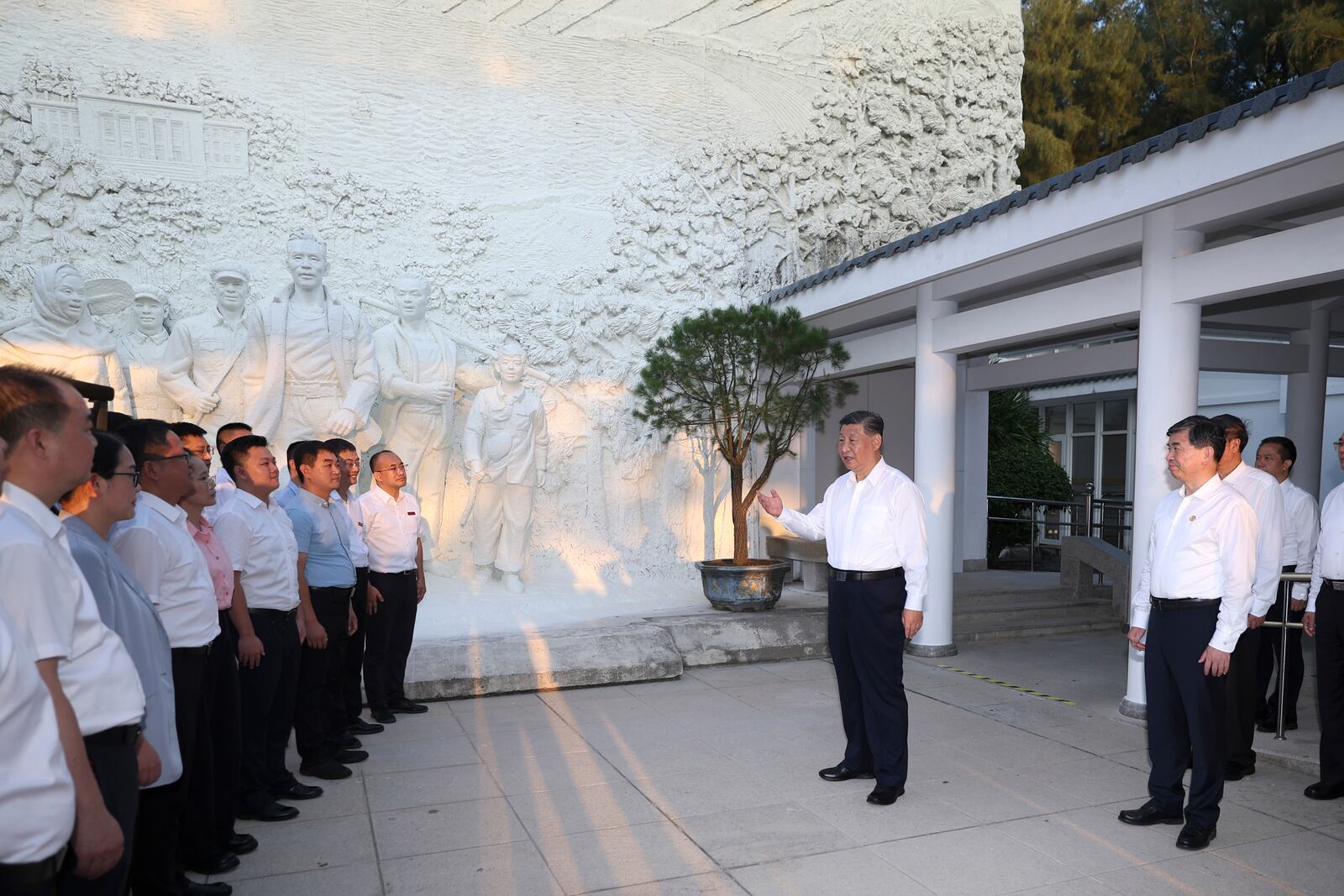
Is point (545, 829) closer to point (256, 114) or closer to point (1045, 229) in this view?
point (1045, 229)

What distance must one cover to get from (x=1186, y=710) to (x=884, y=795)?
3.96ft

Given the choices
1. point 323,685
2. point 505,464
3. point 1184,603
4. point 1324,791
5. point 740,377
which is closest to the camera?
point 1184,603

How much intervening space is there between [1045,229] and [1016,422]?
10.8m

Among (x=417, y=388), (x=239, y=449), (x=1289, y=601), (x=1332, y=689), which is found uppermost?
(x=417, y=388)

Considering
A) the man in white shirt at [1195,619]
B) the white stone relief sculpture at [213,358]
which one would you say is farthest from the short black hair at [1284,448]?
the white stone relief sculpture at [213,358]

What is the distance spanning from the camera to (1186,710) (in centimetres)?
335

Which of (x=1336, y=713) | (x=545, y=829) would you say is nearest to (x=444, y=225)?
(x=545, y=829)

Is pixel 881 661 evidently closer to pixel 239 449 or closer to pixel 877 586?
pixel 877 586

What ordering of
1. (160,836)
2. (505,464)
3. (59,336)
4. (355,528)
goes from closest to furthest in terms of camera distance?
(160,836) → (355,528) → (59,336) → (505,464)

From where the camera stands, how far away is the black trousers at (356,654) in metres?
4.70

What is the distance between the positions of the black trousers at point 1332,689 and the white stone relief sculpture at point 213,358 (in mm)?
7387

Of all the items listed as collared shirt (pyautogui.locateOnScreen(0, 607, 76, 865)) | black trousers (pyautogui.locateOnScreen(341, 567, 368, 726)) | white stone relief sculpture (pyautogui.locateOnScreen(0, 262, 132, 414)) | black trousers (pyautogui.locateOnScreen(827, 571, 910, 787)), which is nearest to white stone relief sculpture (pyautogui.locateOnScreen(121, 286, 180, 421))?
white stone relief sculpture (pyautogui.locateOnScreen(0, 262, 132, 414))

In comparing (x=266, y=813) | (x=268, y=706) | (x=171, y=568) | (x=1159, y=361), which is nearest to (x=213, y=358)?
(x=268, y=706)

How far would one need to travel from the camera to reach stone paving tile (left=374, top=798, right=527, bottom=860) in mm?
3447
